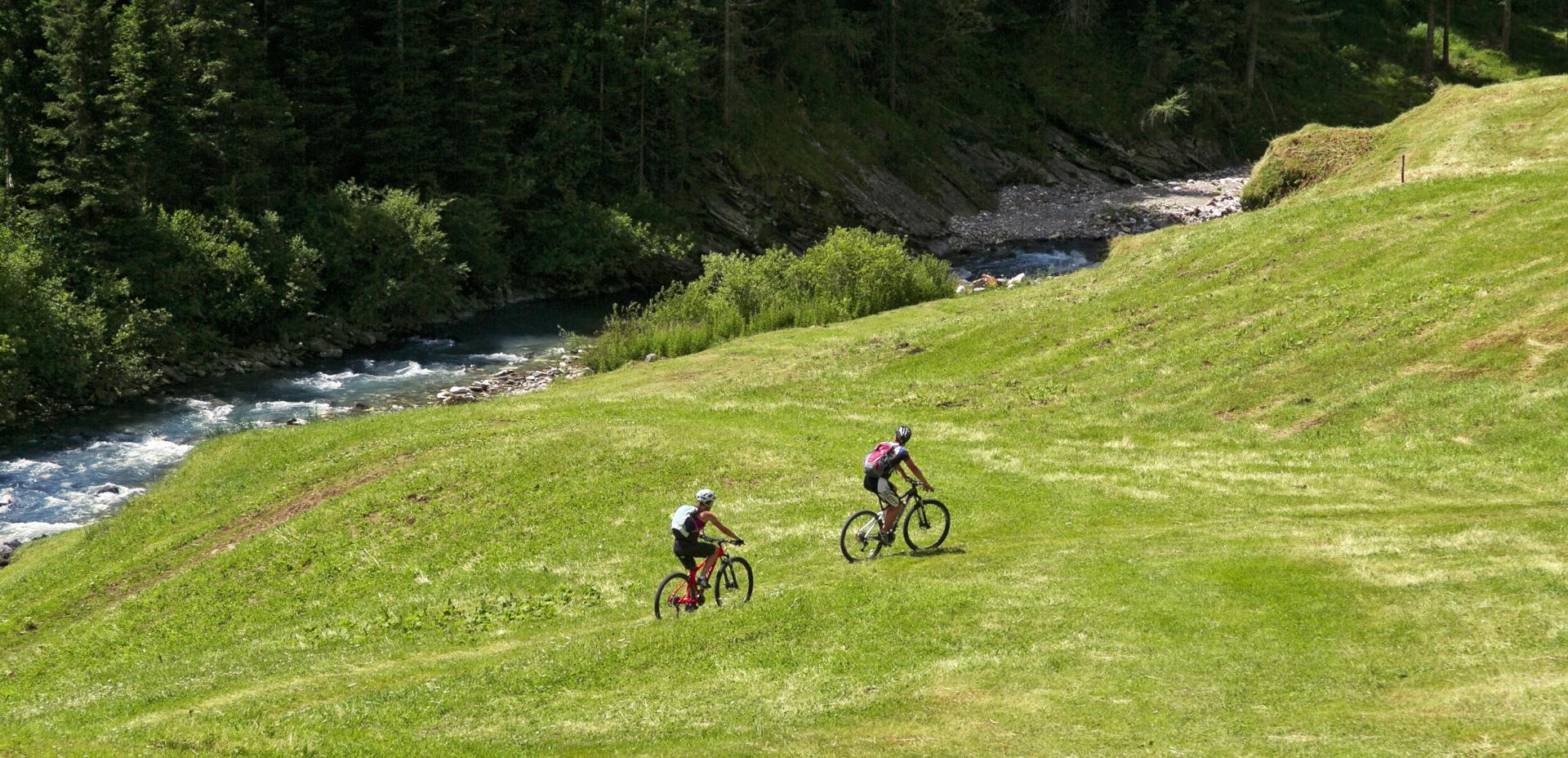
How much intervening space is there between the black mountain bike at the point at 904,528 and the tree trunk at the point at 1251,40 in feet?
366

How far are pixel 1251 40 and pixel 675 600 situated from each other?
118m

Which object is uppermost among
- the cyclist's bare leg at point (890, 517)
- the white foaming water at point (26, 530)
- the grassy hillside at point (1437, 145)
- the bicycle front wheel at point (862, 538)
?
the grassy hillside at point (1437, 145)

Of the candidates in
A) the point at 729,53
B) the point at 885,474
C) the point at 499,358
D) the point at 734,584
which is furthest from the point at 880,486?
the point at 729,53

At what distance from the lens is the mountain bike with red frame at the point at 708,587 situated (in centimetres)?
2598

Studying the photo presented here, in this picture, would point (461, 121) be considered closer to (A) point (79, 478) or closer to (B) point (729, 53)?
(B) point (729, 53)

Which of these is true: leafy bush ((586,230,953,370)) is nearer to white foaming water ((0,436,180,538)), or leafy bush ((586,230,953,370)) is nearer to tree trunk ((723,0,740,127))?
white foaming water ((0,436,180,538))

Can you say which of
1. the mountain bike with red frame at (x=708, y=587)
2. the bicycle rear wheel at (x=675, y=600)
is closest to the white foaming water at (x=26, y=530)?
the bicycle rear wheel at (x=675, y=600)

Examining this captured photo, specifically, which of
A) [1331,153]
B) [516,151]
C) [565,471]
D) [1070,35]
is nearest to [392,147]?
[516,151]

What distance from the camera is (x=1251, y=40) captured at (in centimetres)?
12756

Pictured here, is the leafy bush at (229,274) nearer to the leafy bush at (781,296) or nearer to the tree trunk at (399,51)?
the tree trunk at (399,51)

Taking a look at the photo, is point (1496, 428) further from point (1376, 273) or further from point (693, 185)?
point (693, 185)

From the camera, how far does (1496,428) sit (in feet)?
113

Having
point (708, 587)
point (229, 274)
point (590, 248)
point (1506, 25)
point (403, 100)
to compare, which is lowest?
point (708, 587)

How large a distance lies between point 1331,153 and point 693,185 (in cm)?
4574
